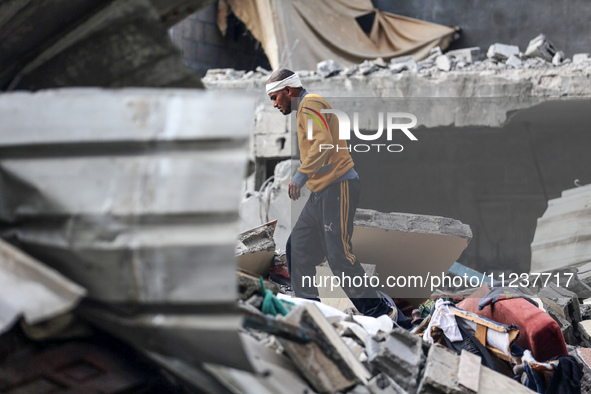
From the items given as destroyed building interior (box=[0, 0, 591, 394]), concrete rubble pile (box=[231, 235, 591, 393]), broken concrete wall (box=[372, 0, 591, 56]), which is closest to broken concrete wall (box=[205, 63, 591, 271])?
broken concrete wall (box=[372, 0, 591, 56])

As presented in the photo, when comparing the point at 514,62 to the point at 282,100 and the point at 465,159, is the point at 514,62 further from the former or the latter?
the point at 282,100

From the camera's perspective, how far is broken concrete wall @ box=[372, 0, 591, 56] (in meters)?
10.0

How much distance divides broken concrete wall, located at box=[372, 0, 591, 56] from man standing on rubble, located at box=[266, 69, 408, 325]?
782 cm

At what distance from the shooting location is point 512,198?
956 centimetres

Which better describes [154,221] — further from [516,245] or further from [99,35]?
[516,245]

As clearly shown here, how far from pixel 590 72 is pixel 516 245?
11.5 feet

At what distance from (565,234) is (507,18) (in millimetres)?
5137

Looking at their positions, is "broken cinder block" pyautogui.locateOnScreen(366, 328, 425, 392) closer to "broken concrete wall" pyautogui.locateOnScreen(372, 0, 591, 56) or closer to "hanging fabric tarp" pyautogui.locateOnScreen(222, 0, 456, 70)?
"hanging fabric tarp" pyautogui.locateOnScreen(222, 0, 456, 70)

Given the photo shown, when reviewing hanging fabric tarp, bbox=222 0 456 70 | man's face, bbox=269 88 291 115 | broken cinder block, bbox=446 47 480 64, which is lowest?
man's face, bbox=269 88 291 115

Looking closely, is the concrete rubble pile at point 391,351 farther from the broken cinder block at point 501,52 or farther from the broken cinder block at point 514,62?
the broken cinder block at point 501,52

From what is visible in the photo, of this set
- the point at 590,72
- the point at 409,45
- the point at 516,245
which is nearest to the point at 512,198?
the point at 516,245

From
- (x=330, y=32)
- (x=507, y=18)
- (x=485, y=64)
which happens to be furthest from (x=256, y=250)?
→ (x=507, y=18)

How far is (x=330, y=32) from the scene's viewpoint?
1056 centimetres

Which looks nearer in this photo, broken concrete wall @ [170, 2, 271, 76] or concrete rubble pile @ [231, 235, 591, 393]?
concrete rubble pile @ [231, 235, 591, 393]
